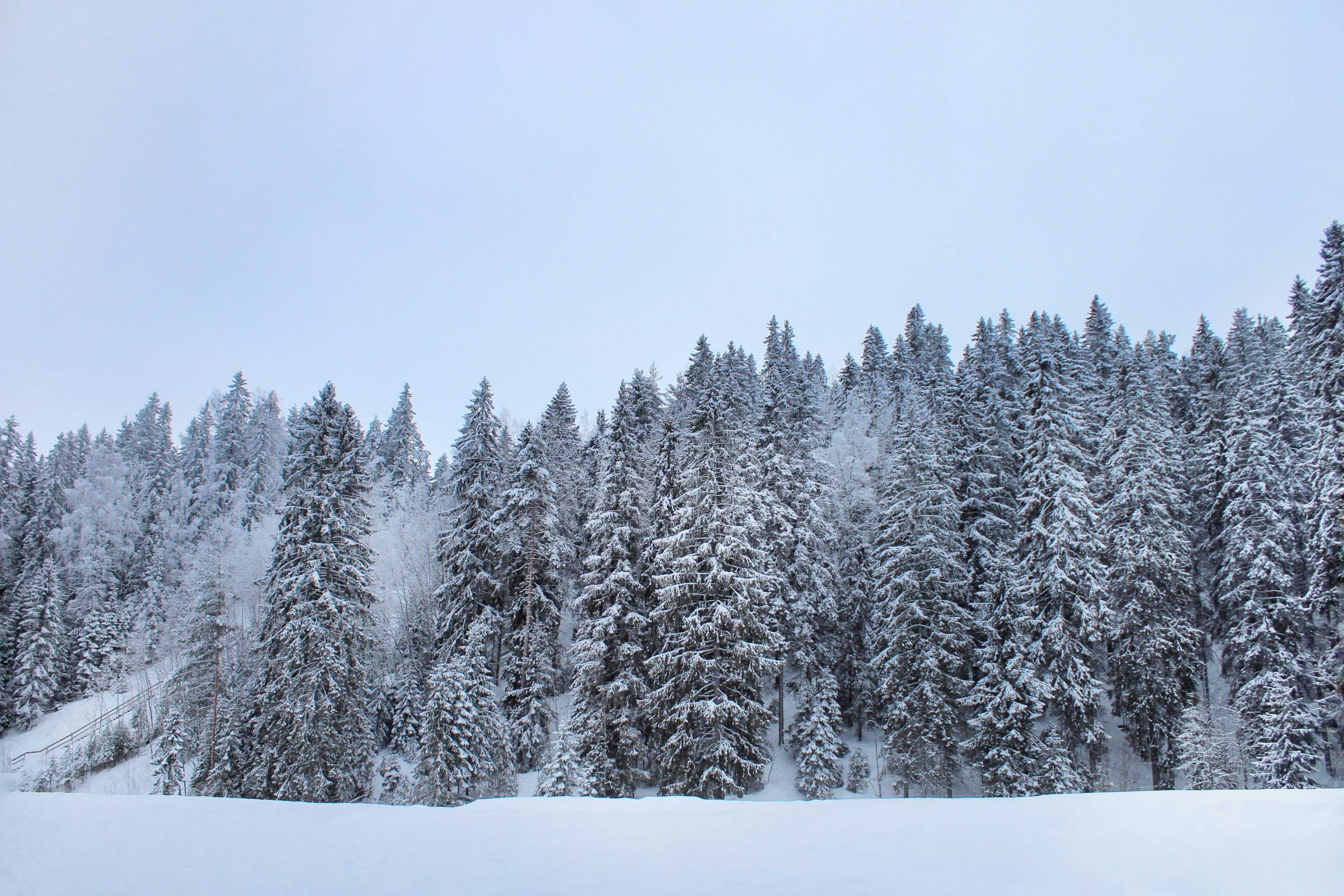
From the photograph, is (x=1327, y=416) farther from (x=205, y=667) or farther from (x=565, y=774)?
(x=205, y=667)

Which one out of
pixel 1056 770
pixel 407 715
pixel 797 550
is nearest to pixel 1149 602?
pixel 1056 770

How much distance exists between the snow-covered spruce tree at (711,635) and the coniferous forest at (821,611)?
12 centimetres

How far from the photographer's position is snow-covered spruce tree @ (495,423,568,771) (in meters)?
29.7

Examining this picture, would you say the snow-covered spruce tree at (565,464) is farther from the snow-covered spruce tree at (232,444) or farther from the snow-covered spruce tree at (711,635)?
the snow-covered spruce tree at (232,444)

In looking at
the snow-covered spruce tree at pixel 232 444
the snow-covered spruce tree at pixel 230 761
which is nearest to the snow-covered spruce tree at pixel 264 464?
the snow-covered spruce tree at pixel 232 444

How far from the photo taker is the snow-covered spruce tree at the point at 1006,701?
79.1ft

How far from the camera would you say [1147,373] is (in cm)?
5031

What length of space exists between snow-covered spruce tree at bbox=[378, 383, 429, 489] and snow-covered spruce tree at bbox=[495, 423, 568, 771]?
1293 inches

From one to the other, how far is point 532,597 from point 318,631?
371 inches

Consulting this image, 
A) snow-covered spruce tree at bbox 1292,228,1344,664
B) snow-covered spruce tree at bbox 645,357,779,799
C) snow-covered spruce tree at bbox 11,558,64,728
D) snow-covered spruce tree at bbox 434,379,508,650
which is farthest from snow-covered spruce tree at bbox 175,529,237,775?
snow-covered spruce tree at bbox 1292,228,1344,664

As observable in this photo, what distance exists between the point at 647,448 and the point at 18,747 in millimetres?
44507

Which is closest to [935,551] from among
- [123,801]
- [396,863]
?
[396,863]

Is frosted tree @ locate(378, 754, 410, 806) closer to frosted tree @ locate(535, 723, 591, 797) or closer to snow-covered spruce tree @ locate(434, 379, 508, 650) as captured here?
snow-covered spruce tree @ locate(434, 379, 508, 650)

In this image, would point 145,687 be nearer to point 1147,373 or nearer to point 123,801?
point 123,801
